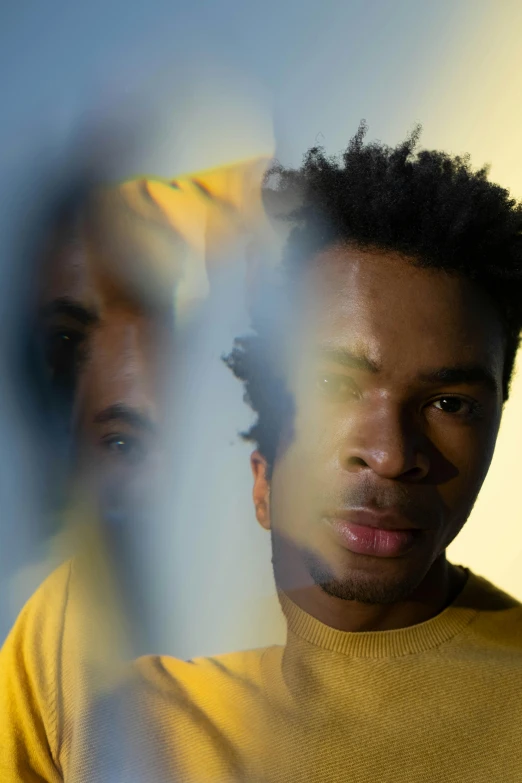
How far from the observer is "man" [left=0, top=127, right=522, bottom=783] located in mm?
762

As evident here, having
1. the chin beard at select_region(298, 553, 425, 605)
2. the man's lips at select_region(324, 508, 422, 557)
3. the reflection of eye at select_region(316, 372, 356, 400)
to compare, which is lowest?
the chin beard at select_region(298, 553, 425, 605)

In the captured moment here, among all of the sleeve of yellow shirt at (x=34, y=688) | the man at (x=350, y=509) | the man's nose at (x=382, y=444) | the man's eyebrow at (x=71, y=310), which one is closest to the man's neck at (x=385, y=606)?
the man at (x=350, y=509)

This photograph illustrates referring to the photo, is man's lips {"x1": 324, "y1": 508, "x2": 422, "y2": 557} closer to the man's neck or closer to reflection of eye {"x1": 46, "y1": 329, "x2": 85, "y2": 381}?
the man's neck

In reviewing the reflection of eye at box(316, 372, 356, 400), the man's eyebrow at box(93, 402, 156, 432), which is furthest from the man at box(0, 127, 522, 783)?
the man's eyebrow at box(93, 402, 156, 432)

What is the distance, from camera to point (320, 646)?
2.66 feet

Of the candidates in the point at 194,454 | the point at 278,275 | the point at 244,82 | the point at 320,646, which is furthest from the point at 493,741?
the point at 244,82

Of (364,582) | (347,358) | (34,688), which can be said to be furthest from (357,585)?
(34,688)

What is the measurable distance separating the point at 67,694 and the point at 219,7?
79cm

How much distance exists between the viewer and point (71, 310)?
0.80 meters

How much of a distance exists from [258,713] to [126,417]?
35 centimetres

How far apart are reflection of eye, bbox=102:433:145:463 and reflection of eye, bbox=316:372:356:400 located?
0.21 meters

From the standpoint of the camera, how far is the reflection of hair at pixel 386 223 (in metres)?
0.77

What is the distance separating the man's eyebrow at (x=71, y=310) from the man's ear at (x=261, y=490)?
233 millimetres

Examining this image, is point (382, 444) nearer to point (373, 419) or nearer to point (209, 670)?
point (373, 419)
